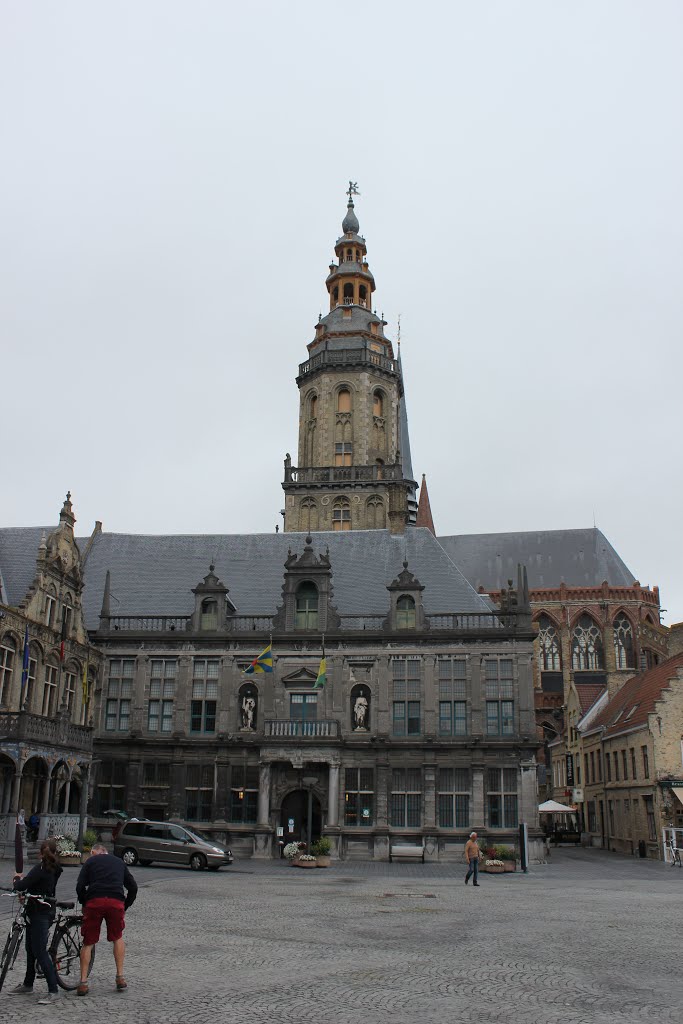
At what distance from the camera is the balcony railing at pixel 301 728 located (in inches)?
1615

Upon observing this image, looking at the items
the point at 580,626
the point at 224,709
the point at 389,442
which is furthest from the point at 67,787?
the point at 580,626

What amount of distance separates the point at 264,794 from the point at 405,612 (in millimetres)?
10345

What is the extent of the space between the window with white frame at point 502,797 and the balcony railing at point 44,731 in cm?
1738

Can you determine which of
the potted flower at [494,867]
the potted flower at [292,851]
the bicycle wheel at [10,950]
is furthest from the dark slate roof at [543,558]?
the bicycle wheel at [10,950]

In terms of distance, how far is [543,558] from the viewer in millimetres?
86062

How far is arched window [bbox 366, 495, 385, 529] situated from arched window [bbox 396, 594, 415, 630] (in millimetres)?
22641

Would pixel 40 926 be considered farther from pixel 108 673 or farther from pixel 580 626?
pixel 580 626

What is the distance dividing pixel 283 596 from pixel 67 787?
12.8 meters

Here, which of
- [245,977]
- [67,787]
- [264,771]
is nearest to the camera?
[245,977]

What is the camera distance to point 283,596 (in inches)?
1753

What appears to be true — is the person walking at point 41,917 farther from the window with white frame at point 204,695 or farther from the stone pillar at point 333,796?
the window with white frame at point 204,695

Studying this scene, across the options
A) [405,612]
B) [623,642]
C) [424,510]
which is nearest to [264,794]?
[405,612]

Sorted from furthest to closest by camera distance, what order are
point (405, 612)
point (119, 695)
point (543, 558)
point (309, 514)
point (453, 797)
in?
point (543, 558)
point (309, 514)
point (119, 695)
point (405, 612)
point (453, 797)

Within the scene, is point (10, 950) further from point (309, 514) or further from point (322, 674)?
point (309, 514)
